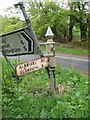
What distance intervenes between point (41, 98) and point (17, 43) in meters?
0.48

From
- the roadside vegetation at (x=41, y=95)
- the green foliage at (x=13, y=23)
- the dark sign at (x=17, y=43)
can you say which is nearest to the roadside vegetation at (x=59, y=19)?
the green foliage at (x=13, y=23)

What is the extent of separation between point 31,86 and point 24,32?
1.90 feet

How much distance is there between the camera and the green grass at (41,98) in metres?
1.80

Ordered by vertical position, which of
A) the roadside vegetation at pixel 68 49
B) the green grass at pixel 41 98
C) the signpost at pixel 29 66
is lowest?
the green grass at pixel 41 98

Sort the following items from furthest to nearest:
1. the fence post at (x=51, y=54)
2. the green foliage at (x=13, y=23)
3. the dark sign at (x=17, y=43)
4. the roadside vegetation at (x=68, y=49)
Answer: the roadside vegetation at (x=68, y=49)
the green foliage at (x=13, y=23)
the fence post at (x=51, y=54)
the dark sign at (x=17, y=43)

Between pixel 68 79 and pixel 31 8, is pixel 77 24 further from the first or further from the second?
pixel 68 79

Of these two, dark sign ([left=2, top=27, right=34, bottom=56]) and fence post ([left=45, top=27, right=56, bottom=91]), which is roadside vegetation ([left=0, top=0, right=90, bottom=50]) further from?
dark sign ([left=2, top=27, right=34, bottom=56])

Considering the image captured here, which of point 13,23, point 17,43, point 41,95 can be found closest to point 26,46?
point 17,43

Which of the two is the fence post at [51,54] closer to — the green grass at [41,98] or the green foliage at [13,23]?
the green grass at [41,98]

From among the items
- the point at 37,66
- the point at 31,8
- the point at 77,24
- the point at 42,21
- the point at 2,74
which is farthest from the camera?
the point at 77,24

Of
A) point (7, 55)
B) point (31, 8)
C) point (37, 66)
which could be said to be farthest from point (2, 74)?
point (31, 8)

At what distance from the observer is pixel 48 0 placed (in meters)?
5.63

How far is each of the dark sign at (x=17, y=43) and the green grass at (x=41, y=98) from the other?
30 cm

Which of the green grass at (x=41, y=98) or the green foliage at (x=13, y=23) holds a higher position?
the green foliage at (x=13, y=23)
